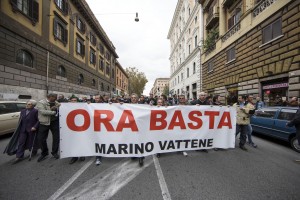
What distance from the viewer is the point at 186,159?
13.2ft

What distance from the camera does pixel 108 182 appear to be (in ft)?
9.66

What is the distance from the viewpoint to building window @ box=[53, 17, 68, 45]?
44.8 ft

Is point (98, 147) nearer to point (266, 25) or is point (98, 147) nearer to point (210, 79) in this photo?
point (266, 25)

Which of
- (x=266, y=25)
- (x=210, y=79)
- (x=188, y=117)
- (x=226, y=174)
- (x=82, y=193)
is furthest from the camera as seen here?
(x=210, y=79)

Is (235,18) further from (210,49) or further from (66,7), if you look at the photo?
(66,7)

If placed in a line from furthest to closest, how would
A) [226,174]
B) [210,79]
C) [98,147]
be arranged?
1. [210,79]
2. [98,147]
3. [226,174]

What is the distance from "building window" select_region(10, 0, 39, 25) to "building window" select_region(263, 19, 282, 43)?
53.1 ft

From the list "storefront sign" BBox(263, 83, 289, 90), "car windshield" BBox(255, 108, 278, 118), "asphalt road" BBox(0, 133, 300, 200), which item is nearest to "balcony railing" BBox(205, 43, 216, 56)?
"storefront sign" BBox(263, 83, 289, 90)

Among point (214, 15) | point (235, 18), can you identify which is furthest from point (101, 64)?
point (235, 18)

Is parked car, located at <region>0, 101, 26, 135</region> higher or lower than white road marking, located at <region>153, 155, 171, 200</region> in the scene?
higher

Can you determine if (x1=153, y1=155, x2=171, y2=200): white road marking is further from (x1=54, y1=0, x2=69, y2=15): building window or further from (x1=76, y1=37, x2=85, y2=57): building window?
(x1=76, y1=37, x2=85, y2=57): building window

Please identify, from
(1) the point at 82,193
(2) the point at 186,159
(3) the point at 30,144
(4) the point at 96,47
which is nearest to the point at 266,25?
(2) the point at 186,159

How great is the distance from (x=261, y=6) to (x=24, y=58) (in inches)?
661

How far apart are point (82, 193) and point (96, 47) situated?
24920 millimetres
